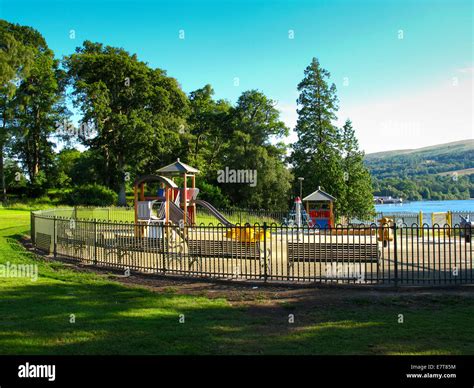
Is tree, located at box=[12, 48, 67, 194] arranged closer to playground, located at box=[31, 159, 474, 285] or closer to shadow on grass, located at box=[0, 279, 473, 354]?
playground, located at box=[31, 159, 474, 285]

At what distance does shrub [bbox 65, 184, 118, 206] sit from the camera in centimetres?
4522

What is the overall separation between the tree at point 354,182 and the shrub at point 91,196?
24.4 m

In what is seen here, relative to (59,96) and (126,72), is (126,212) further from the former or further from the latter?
(59,96)

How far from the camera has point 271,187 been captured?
4631cm

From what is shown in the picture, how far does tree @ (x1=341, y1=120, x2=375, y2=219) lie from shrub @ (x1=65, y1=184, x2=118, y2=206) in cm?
2442

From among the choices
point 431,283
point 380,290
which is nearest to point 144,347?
point 380,290

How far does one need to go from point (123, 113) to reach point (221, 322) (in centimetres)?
4679

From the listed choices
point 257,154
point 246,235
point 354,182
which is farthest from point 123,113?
point 246,235

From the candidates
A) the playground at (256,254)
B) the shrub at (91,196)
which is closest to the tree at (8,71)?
the shrub at (91,196)

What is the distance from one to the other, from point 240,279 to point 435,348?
5.34m

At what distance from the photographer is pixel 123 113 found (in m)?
50.5

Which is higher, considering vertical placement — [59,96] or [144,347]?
[59,96]

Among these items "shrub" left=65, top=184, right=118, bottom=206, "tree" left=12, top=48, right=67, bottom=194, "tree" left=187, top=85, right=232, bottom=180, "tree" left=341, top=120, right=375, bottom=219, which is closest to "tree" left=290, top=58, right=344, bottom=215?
"tree" left=341, top=120, right=375, bottom=219

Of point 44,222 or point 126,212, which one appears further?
point 126,212
